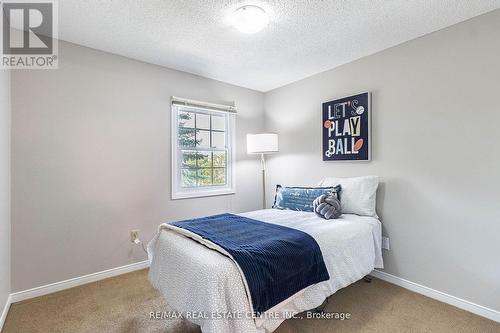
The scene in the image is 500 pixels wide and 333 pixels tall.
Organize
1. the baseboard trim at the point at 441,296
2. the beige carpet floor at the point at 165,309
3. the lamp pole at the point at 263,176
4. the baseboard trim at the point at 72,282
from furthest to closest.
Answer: the lamp pole at the point at 263,176 → the baseboard trim at the point at 72,282 → the baseboard trim at the point at 441,296 → the beige carpet floor at the point at 165,309

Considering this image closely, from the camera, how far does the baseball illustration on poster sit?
266cm

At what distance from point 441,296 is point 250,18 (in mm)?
2860

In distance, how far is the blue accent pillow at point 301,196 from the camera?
8.55 ft

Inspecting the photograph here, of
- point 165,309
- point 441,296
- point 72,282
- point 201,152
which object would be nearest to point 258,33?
point 201,152

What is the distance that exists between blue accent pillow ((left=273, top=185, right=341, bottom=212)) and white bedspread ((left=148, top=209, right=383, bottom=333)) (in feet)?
0.45

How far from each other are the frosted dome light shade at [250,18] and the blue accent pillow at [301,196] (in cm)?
168

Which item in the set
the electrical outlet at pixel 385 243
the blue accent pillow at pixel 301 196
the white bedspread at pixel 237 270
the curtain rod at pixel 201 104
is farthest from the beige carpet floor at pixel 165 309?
the curtain rod at pixel 201 104

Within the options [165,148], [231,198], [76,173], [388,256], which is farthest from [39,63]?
[388,256]

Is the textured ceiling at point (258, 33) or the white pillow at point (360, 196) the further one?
the white pillow at point (360, 196)

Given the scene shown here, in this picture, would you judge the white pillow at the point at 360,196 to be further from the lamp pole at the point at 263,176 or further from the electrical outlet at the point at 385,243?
the lamp pole at the point at 263,176

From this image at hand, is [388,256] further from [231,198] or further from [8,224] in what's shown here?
[8,224]

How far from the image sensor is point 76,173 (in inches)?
94.7

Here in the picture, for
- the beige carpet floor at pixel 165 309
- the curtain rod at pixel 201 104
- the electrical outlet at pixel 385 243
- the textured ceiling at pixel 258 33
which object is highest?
the textured ceiling at pixel 258 33

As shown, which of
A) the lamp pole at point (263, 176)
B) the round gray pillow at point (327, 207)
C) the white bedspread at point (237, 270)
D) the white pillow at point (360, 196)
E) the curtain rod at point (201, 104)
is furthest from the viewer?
the lamp pole at point (263, 176)
